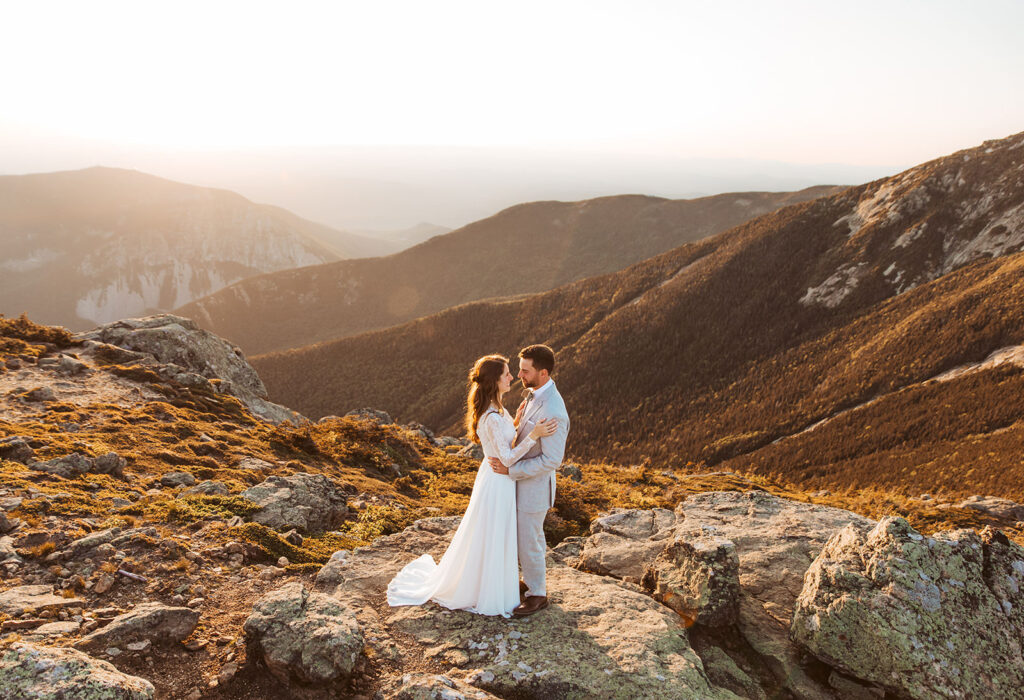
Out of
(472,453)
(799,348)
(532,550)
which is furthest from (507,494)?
(799,348)

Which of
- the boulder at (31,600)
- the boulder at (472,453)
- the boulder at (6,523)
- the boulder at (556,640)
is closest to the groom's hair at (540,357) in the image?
the boulder at (556,640)

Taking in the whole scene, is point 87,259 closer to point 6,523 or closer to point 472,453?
point 472,453

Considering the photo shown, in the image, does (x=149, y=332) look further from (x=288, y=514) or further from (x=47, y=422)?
(x=288, y=514)

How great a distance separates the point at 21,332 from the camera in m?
18.3

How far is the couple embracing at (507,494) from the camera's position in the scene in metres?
7.26

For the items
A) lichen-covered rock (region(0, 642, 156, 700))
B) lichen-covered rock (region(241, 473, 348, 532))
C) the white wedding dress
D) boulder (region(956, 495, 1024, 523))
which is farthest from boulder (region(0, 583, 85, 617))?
boulder (region(956, 495, 1024, 523))

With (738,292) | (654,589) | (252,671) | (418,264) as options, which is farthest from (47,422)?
(418,264)

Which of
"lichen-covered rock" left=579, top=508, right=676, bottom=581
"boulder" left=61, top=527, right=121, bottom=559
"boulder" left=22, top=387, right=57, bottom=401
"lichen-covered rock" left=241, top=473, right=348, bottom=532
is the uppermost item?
"boulder" left=22, top=387, right=57, bottom=401

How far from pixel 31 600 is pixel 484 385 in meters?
6.67

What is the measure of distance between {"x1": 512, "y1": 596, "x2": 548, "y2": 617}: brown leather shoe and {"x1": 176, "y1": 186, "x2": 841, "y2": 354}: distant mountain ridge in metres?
117

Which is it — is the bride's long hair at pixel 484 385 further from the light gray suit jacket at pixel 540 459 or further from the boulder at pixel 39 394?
the boulder at pixel 39 394

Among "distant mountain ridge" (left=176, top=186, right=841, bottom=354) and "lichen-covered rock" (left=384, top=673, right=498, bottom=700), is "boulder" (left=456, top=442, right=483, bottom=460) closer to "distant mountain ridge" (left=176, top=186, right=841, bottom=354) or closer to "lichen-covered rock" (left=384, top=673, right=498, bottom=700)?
"lichen-covered rock" (left=384, top=673, right=498, bottom=700)

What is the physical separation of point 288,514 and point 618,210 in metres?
150

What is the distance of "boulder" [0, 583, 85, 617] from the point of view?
6.42 m
